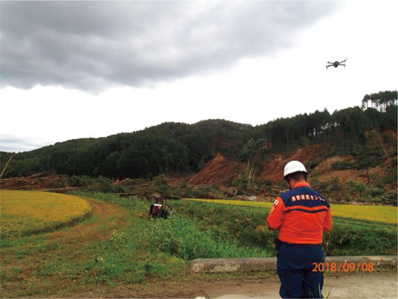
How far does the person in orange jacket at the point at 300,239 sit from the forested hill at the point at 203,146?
50.9m

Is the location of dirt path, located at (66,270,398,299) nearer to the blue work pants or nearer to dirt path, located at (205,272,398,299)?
dirt path, located at (205,272,398,299)

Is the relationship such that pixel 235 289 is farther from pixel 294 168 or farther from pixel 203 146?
pixel 203 146

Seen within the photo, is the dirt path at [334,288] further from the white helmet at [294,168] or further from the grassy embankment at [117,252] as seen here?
the white helmet at [294,168]

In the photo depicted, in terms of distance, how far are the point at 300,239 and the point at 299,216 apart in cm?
25

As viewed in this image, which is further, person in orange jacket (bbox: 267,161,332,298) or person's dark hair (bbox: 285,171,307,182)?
person's dark hair (bbox: 285,171,307,182)

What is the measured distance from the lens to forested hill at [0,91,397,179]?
60344 millimetres

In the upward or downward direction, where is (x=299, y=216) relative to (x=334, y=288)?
upward

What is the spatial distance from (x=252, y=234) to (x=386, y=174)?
118 feet

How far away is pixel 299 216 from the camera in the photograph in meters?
3.20
